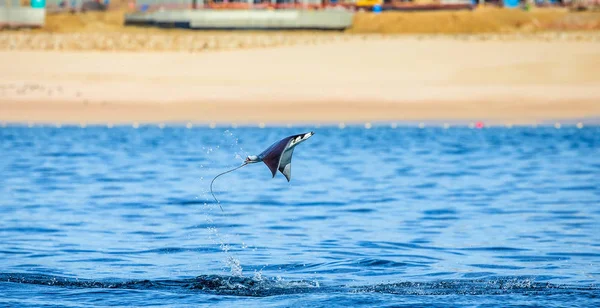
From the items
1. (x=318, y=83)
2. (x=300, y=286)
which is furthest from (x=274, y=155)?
(x=318, y=83)

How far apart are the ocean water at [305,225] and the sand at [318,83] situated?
16.6 feet

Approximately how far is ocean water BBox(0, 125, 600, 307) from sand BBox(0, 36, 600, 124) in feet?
16.6

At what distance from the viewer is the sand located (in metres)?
33.4

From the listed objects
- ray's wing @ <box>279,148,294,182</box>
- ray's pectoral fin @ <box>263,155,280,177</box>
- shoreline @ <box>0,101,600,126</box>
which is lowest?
shoreline @ <box>0,101,600,126</box>

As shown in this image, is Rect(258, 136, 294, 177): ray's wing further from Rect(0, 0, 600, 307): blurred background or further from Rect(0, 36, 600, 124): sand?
Rect(0, 36, 600, 124): sand

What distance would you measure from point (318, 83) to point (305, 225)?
22652 mm

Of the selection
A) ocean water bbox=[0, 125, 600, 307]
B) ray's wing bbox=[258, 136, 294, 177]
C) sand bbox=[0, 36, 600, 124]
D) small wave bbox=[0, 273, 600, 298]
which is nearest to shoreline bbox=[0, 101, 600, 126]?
sand bbox=[0, 36, 600, 124]

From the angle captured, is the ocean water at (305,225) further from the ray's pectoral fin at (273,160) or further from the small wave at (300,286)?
the ray's pectoral fin at (273,160)

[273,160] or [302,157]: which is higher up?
[273,160]

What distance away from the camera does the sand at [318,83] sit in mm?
33406

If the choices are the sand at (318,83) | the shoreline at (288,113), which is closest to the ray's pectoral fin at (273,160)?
the shoreline at (288,113)

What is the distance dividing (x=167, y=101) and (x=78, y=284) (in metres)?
23.4

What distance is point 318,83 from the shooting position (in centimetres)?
3853

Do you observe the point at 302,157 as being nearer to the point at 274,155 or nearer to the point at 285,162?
the point at 285,162
